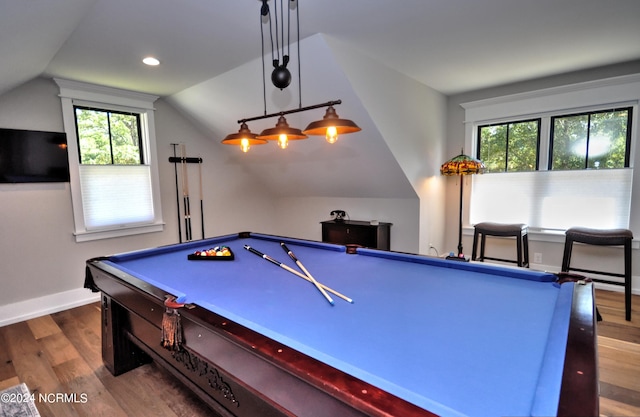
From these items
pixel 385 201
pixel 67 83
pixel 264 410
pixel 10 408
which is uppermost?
pixel 67 83

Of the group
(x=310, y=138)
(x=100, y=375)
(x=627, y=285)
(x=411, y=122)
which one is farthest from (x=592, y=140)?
(x=100, y=375)

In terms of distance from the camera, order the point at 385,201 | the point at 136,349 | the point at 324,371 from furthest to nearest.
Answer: the point at 385,201 → the point at 136,349 → the point at 324,371

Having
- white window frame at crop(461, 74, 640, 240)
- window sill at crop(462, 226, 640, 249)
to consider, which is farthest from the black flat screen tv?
window sill at crop(462, 226, 640, 249)

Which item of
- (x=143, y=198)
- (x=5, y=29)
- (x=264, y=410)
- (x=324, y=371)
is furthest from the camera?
(x=143, y=198)

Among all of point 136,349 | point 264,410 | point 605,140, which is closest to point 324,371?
point 264,410

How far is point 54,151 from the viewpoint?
315cm

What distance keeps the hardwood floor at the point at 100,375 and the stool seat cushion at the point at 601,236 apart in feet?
2.16

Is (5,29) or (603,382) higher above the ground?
(5,29)

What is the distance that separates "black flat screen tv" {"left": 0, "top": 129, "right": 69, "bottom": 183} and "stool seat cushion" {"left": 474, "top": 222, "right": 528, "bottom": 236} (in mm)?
4488

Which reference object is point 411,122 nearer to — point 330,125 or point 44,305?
point 330,125

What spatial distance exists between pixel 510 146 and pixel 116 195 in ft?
15.7

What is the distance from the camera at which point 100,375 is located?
2.16m

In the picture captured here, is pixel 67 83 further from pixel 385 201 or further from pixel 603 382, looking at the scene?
pixel 603 382

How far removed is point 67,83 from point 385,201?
3.74 metres
